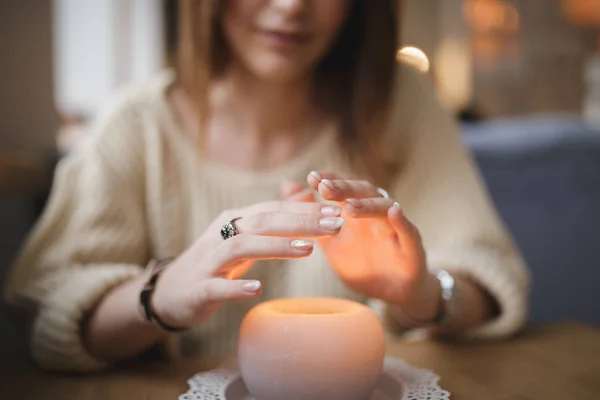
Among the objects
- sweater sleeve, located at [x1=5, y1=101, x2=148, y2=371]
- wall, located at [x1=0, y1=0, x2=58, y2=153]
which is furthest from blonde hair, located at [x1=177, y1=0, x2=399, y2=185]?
wall, located at [x1=0, y1=0, x2=58, y2=153]

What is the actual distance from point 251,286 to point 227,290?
2 centimetres

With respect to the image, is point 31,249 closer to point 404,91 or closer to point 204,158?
point 204,158

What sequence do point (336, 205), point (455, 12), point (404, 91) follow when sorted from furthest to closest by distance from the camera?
point (455, 12), point (404, 91), point (336, 205)

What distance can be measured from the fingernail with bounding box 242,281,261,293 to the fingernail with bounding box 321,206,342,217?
2.3 inches

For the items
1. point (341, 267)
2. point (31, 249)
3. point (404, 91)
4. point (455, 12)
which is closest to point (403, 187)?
point (341, 267)

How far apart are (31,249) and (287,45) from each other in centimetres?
34

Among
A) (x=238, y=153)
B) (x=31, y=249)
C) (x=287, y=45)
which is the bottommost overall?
(x=31, y=249)

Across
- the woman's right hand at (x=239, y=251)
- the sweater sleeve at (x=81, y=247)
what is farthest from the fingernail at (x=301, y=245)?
the sweater sleeve at (x=81, y=247)

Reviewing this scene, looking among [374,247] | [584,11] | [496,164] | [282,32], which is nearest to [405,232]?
[374,247]

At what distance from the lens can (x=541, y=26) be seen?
448 cm

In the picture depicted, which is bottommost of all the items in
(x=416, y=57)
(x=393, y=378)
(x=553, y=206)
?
(x=553, y=206)

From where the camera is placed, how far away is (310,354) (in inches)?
13.7

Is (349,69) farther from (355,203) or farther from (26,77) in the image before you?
(26,77)

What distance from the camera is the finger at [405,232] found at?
362 millimetres
